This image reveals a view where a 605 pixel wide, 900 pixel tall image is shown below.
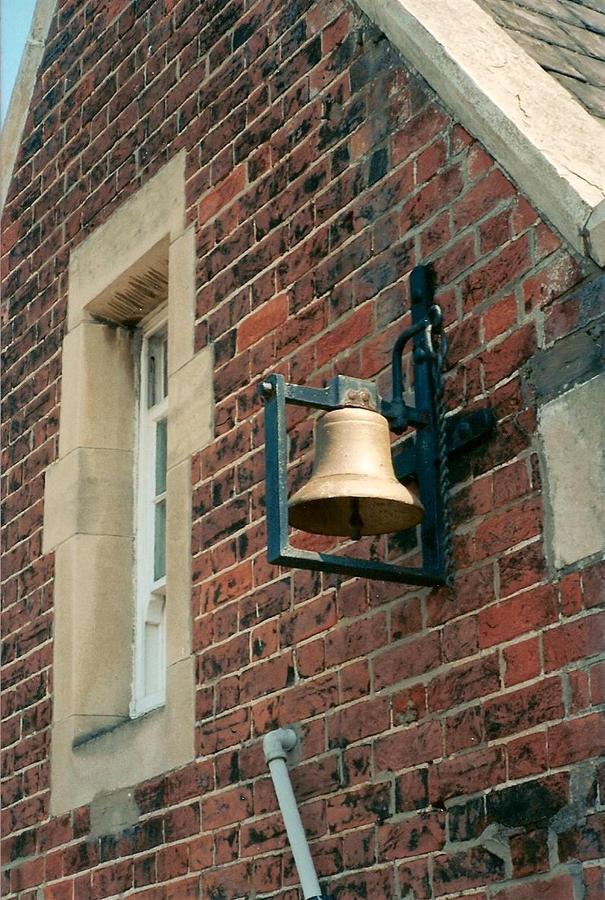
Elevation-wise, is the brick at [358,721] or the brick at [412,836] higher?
the brick at [358,721]

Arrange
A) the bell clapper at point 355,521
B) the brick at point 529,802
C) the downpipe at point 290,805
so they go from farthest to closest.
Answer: the downpipe at point 290,805 < the bell clapper at point 355,521 < the brick at point 529,802

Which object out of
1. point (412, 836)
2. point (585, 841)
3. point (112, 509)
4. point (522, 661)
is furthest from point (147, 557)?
point (585, 841)

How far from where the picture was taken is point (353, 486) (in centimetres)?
429

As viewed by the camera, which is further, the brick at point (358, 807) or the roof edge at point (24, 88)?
the roof edge at point (24, 88)

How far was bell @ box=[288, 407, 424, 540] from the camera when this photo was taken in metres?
4.31

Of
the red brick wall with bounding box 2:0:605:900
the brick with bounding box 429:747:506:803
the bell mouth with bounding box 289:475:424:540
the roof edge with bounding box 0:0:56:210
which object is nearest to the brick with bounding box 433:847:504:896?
the red brick wall with bounding box 2:0:605:900

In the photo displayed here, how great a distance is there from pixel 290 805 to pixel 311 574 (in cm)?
67

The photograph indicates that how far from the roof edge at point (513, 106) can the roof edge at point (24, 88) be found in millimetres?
2831

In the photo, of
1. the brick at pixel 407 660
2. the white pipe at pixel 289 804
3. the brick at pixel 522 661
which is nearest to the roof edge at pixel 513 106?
the brick at pixel 522 661

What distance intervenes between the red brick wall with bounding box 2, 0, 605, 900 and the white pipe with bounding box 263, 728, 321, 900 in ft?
0.22

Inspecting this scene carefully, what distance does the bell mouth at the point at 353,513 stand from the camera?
434 cm

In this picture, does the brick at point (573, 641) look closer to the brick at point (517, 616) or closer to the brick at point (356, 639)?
the brick at point (517, 616)

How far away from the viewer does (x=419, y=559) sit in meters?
4.61

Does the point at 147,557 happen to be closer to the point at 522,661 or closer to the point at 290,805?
the point at 290,805
